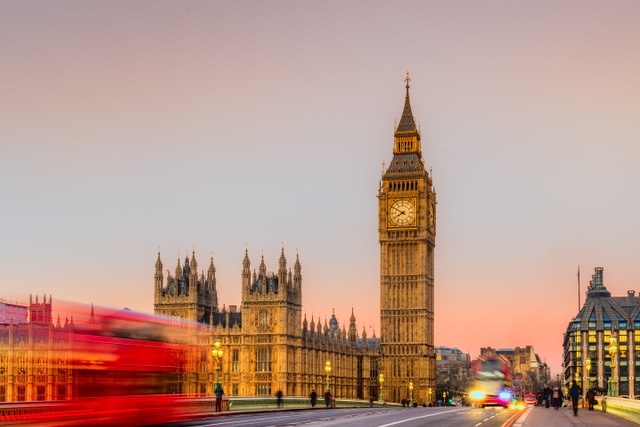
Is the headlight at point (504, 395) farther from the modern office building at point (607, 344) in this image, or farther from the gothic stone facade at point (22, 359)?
the modern office building at point (607, 344)

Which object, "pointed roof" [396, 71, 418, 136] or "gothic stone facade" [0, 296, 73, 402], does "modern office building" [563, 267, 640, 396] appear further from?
"gothic stone facade" [0, 296, 73, 402]

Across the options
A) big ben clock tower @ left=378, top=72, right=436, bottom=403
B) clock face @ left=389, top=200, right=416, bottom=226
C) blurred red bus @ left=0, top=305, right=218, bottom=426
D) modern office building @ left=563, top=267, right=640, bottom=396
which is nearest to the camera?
blurred red bus @ left=0, top=305, right=218, bottom=426

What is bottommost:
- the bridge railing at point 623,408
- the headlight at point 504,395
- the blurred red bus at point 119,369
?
the headlight at point 504,395

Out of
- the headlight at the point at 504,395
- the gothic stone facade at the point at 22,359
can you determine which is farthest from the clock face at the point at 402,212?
the headlight at the point at 504,395

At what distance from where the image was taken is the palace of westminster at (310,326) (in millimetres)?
99312

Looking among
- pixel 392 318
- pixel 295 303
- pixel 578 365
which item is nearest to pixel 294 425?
pixel 295 303

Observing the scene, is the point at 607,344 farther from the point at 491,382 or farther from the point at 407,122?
the point at 491,382

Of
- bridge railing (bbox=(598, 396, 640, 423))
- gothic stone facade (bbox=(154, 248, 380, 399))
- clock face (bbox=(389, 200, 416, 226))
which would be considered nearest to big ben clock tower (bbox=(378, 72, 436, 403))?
clock face (bbox=(389, 200, 416, 226))

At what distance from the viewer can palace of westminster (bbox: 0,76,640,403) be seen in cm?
9931

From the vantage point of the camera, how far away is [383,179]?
5049 inches

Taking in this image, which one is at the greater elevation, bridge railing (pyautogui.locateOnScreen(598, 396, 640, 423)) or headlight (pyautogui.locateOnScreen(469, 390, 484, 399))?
bridge railing (pyautogui.locateOnScreen(598, 396, 640, 423))

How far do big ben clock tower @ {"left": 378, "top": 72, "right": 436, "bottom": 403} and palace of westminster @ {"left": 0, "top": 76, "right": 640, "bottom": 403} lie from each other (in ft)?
0.42

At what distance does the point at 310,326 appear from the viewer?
364 feet

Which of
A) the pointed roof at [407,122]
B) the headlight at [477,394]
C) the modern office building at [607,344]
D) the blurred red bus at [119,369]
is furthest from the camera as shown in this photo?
the modern office building at [607,344]
